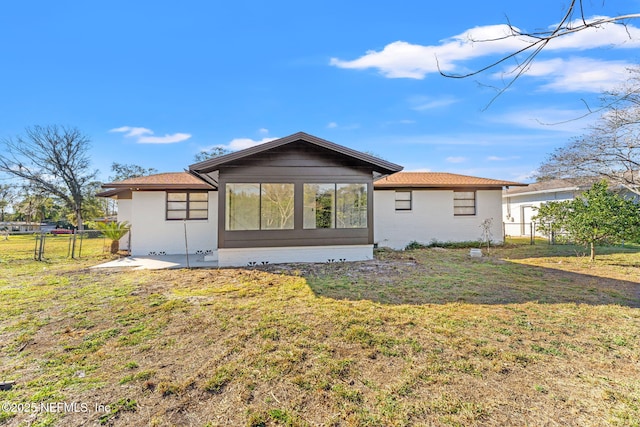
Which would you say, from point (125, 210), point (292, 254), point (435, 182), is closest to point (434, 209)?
point (435, 182)

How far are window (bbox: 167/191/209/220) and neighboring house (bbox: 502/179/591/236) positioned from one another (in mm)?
15969

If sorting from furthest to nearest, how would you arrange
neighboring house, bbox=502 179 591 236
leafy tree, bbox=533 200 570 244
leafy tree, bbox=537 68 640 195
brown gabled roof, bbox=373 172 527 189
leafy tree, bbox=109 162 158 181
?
1. leafy tree, bbox=109 162 158 181
2. neighboring house, bbox=502 179 591 236
3. brown gabled roof, bbox=373 172 527 189
4. leafy tree, bbox=537 68 640 195
5. leafy tree, bbox=533 200 570 244

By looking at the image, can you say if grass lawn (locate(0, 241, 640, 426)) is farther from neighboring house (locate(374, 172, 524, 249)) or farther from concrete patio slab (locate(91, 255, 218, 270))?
neighboring house (locate(374, 172, 524, 249))

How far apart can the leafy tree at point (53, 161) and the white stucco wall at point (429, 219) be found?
104ft

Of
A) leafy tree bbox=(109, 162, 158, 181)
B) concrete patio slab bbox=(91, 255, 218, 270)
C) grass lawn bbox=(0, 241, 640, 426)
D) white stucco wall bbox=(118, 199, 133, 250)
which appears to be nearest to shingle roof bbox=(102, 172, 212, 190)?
white stucco wall bbox=(118, 199, 133, 250)

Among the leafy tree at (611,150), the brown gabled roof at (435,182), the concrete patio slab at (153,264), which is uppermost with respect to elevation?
the leafy tree at (611,150)

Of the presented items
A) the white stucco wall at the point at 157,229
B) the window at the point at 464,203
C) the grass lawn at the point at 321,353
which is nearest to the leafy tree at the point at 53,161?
the white stucco wall at the point at 157,229

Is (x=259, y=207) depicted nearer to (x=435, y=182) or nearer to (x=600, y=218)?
(x=435, y=182)

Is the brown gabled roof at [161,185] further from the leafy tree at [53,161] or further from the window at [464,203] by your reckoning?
the leafy tree at [53,161]

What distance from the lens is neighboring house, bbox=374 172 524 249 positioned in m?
12.5

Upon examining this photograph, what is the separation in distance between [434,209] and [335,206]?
19.1 ft

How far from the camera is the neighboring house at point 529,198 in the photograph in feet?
53.5

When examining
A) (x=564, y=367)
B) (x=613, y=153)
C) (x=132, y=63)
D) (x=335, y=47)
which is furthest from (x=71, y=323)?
(x=613, y=153)

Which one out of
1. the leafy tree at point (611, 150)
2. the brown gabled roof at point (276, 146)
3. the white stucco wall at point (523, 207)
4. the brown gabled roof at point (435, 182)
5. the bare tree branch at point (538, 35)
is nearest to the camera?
the bare tree branch at point (538, 35)
